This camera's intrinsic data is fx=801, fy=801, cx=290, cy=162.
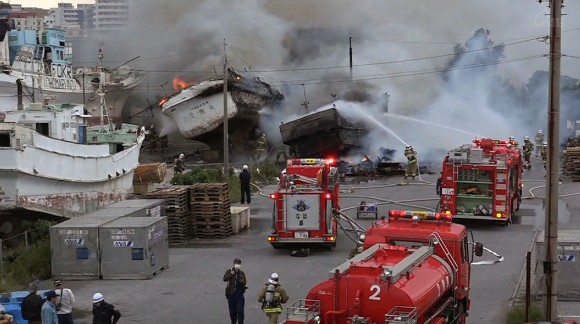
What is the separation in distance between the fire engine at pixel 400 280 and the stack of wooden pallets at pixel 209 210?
9.72m

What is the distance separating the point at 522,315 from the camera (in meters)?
12.3

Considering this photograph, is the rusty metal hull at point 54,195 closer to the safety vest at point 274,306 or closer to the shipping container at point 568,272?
the safety vest at point 274,306

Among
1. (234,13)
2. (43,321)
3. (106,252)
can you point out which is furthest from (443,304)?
(234,13)

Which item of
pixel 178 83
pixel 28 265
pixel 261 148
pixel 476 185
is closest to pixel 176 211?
pixel 28 265

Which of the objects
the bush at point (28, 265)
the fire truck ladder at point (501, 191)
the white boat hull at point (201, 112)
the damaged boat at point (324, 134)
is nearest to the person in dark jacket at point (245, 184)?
the fire truck ladder at point (501, 191)

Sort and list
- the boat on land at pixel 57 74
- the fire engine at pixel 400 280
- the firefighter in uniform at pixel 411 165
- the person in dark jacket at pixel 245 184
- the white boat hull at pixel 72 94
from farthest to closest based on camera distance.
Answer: the boat on land at pixel 57 74, the white boat hull at pixel 72 94, the firefighter in uniform at pixel 411 165, the person in dark jacket at pixel 245 184, the fire engine at pixel 400 280

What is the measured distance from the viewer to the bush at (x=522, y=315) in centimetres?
1197

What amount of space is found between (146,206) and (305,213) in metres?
3.82

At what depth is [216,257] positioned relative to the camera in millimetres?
18641

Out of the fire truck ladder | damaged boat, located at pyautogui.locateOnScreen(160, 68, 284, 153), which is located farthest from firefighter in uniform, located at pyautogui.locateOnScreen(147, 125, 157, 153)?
the fire truck ladder

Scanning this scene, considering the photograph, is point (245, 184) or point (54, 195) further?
point (245, 184)

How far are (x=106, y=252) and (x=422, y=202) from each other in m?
12.7

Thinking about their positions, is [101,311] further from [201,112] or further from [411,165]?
[201,112]

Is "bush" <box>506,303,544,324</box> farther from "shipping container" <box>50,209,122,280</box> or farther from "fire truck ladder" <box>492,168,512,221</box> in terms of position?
"fire truck ladder" <box>492,168,512,221</box>
